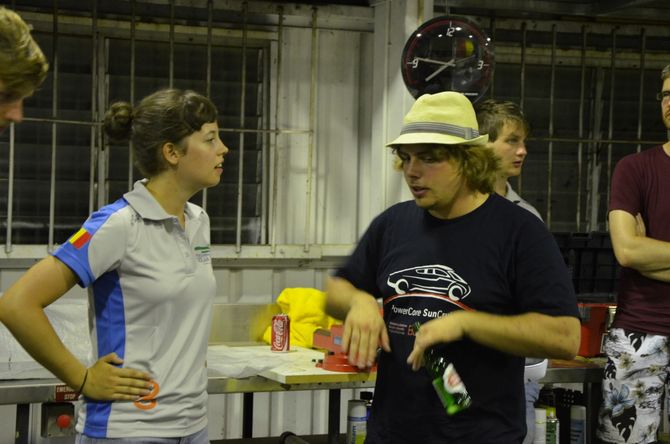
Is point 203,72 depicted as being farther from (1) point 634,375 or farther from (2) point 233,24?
(1) point 634,375

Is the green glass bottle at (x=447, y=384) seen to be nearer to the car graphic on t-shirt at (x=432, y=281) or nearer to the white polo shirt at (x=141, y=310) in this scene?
the car graphic on t-shirt at (x=432, y=281)

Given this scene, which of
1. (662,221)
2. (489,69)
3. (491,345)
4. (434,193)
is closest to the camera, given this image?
(491,345)

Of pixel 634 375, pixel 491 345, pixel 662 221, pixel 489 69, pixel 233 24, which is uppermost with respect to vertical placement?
pixel 233 24

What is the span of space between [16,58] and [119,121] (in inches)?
35.3

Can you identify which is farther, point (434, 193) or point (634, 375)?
point (634, 375)

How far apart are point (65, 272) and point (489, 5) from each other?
3759 millimetres

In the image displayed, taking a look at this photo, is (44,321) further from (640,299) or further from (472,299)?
(640,299)

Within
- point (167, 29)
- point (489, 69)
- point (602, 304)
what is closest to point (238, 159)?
point (167, 29)

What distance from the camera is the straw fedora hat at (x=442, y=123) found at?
2.08 m

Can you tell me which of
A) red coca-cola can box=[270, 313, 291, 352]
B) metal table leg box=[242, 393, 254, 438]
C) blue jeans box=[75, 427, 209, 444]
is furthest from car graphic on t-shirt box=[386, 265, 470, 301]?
metal table leg box=[242, 393, 254, 438]

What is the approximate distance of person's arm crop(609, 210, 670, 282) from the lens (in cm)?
343

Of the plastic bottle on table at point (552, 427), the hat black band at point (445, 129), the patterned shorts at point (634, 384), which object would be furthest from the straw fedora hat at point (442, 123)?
the plastic bottle on table at point (552, 427)

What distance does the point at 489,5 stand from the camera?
535cm

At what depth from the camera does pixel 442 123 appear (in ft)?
6.91
